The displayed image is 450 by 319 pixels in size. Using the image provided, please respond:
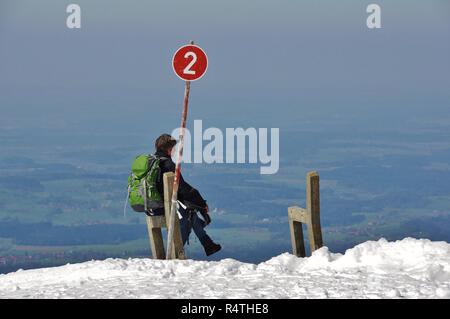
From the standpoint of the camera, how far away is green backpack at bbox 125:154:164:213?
12844 mm

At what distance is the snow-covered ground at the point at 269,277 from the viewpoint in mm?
9547

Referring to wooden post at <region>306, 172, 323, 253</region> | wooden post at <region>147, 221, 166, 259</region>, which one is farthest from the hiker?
wooden post at <region>306, 172, 323, 253</region>

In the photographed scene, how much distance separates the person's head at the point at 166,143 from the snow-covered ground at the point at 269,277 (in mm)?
1861

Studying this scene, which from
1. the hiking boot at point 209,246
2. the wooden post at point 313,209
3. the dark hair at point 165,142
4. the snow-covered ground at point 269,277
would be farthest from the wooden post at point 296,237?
the dark hair at point 165,142

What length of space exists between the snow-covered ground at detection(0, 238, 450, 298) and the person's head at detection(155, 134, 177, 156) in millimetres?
1861

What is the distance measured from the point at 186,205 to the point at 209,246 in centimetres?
75

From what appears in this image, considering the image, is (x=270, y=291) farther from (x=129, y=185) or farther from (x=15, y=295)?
(x=129, y=185)

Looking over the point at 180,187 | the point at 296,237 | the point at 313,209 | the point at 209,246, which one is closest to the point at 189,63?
the point at 180,187

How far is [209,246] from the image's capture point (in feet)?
44.4

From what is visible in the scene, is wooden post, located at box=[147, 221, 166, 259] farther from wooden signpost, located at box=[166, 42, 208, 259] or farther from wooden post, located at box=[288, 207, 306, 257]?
wooden post, located at box=[288, 207, 306, 257]

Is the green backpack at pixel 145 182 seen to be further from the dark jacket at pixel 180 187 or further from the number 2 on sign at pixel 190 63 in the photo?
the number 2 on sign at pixel 190 63

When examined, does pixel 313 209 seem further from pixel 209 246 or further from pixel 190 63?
pixel 190 63

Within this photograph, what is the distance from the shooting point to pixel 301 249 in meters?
12.6
